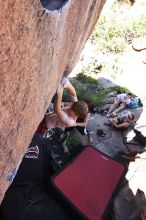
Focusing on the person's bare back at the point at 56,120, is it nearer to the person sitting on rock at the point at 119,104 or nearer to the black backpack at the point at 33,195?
the black backpack at the point at 33,195

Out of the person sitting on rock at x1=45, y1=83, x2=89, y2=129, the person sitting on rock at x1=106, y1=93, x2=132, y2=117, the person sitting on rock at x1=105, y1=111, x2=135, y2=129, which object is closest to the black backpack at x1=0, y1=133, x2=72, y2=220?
the person sitting on rock at x1=45, y1=83, x2=89, y2=129

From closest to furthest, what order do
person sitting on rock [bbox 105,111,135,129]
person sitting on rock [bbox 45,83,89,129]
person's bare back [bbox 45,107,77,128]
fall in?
person sitting on rock [bbox 45,83,89,129]
person's bare back [bbox 45,107,77,128]
person sitting on rock [bbox 105,111,135,129]

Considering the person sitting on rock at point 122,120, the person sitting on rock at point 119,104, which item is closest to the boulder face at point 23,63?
the person sitting on rock at point 122,120

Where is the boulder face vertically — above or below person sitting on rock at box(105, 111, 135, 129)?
above

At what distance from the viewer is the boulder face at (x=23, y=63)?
1.36 m

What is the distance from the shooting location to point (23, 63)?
1.60 m

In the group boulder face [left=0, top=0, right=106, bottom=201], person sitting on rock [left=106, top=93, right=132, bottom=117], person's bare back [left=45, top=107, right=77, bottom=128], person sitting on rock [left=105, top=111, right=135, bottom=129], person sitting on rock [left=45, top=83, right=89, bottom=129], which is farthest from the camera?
person sitting on rock [left=106, top=93, right=132, bottom=117]

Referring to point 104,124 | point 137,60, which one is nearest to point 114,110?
point 104,124

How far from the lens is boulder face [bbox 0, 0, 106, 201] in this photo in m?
A: 1.36

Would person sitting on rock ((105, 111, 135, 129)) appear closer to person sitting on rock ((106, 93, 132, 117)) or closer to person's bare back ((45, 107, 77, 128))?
person sitting on rock ((106, 93, 132, 117))

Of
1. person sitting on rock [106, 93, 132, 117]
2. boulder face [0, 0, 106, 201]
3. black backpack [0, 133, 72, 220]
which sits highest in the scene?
boulder face [0, 0, 106, 201]

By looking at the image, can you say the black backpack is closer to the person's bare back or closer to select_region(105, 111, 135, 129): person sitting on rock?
the person's bare back

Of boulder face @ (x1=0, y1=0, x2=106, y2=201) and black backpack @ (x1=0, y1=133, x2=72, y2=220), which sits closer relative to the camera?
boulder face @ (x1=0, y1=0, x2=106, y2=201)

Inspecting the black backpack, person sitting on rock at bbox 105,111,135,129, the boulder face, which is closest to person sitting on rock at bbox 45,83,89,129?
the black backpack
